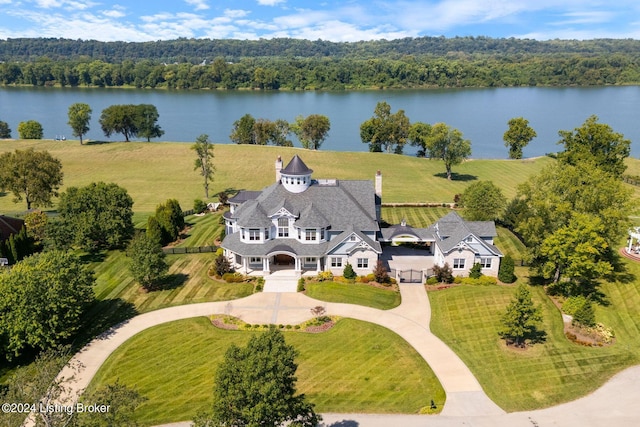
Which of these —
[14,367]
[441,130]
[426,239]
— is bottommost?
[14,367]

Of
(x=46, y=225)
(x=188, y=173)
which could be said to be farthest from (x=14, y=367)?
(x=188, y=173)

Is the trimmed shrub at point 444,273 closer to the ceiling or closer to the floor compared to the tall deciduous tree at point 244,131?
closer to the floor

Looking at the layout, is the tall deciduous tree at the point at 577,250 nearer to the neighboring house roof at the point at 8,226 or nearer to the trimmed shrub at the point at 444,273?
the trimmed shrub at the point at 444,273

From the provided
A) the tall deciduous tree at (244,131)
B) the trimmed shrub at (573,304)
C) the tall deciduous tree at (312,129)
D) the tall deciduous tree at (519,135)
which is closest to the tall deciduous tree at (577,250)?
the trimmed shrub at (573,304)

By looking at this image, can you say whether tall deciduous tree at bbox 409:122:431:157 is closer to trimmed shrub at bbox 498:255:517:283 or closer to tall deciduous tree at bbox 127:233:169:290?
trimmed shrub at bbox 498:255:517:283

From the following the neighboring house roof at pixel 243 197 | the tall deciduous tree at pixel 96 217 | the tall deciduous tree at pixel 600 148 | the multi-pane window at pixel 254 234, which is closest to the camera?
the multi-pane window at pixel 254 234

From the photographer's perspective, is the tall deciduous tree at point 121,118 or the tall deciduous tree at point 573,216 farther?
the tall deciduous tree at point 121,118

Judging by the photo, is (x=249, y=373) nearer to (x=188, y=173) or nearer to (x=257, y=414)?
(x=257, y=414)
